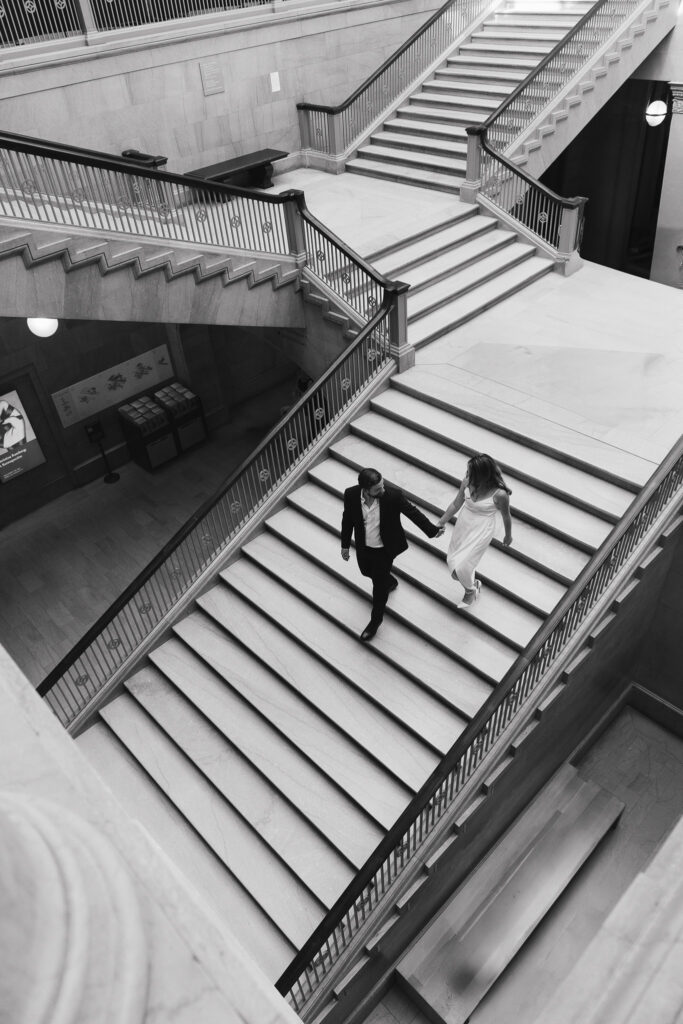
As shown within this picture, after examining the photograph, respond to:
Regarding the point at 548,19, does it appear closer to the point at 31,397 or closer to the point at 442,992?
the point at 31,397

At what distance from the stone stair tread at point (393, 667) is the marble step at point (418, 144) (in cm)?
922

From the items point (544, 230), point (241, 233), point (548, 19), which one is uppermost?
point (548, 19)

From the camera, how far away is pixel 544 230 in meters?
11.6

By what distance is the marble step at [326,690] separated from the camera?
257 inches

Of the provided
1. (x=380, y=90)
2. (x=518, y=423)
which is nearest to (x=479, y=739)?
(x=518, y=423)

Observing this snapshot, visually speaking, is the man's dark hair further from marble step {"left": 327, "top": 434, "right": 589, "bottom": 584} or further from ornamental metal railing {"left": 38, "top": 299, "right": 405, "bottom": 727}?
ornamental metal railing {"left": 38, "top": 299, "right": 405, "bottom": 727}

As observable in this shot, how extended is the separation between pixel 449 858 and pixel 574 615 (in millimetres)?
2475

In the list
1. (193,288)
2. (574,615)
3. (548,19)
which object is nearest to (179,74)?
(193,288)

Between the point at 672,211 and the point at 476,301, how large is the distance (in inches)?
223

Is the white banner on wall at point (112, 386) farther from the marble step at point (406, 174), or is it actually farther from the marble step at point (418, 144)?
the marble step at point (418, 144)

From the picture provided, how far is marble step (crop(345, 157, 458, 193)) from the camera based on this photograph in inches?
493

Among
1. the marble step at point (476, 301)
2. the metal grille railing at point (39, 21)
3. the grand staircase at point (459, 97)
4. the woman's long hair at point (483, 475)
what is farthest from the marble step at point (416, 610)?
the grand staircase at point (459, 97)

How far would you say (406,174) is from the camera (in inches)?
514

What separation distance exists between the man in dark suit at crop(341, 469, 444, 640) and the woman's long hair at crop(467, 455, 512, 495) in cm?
→ 56
